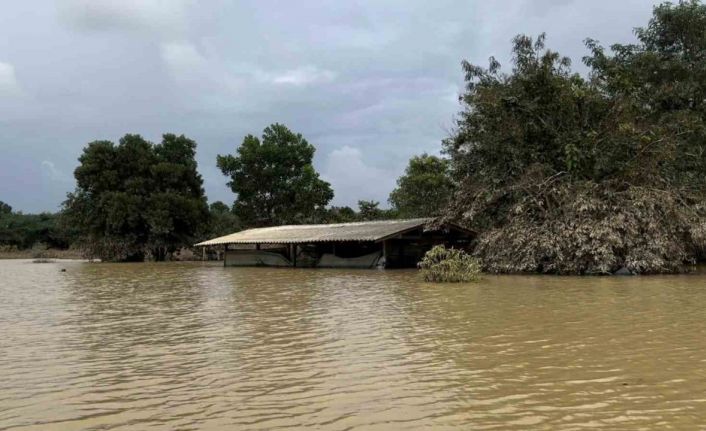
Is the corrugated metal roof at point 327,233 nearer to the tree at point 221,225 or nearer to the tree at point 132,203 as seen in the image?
the tree at point 132,203

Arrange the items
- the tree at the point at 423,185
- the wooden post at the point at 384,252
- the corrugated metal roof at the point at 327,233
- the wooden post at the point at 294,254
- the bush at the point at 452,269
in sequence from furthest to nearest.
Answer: the tree at the point at 423,185 < the wooden post at the point at 294,254 < the wooden post at the point at 384,252 < the corrugated metal roof at the point at 327,233 < the bush at the point at 452,269

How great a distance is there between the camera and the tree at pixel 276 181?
4231cm

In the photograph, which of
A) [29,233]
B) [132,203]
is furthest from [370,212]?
[29,233]

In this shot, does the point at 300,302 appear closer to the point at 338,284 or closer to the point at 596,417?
the point at 338,284

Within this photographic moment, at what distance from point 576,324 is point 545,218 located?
11651mm

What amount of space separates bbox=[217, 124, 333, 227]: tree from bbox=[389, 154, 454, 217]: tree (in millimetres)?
7359

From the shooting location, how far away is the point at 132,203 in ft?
121

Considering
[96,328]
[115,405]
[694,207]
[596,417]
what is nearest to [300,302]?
[96,328]

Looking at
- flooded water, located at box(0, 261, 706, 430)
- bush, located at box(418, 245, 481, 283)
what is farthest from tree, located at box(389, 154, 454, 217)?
flooded water, located at box(0, 261, 706, 430)

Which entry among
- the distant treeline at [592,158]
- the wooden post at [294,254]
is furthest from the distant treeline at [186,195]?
the distant treeline at [592,158]

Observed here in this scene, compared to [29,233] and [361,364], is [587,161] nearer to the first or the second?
[361,364]

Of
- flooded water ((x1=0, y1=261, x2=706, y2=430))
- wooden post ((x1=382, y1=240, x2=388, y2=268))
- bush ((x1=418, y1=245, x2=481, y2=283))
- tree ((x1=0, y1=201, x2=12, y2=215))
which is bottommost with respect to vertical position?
flooded water ((x1=0, y1=261, x2=706, y2=430))

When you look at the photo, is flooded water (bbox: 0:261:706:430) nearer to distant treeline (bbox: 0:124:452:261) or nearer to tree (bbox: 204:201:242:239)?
distant treeline (bbox: 0:124:452:261)

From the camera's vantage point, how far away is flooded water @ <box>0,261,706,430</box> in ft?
14.8
